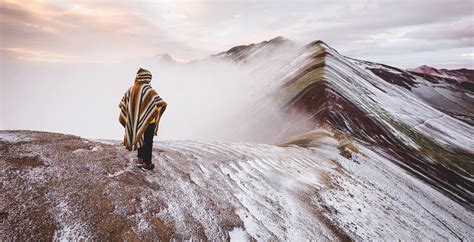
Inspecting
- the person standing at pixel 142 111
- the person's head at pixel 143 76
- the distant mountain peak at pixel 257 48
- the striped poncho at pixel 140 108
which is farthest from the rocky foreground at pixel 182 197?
the distant mountain peak at pixel 257 48

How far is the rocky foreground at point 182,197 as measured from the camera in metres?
8.49

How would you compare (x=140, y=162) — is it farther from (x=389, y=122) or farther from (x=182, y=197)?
(x=389, y=122)

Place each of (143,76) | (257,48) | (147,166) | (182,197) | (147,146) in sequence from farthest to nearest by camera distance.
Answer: (257,48)
(147,166)
(182,197)
(147,146)
(143,76)

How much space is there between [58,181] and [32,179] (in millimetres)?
688

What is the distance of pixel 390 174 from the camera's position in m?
30.8

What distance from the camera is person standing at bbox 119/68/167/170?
10.4m

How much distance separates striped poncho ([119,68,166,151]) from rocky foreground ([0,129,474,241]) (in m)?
1.45

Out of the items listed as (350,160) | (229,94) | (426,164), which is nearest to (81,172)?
(350,160)

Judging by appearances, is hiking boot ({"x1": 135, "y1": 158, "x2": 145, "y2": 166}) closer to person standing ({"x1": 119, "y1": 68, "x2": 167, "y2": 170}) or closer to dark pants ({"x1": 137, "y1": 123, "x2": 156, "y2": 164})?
dark pants ({"x1": 137, "y1": 123, "x2": 156, "y2": 164})

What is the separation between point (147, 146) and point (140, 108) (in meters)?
1.40

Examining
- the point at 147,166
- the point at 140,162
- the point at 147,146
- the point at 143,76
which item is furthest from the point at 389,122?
the point at 143,76

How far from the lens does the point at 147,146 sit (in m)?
10.9

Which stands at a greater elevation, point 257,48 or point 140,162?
point 257,48

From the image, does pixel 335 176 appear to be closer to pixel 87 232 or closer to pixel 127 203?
pixel 127 203
